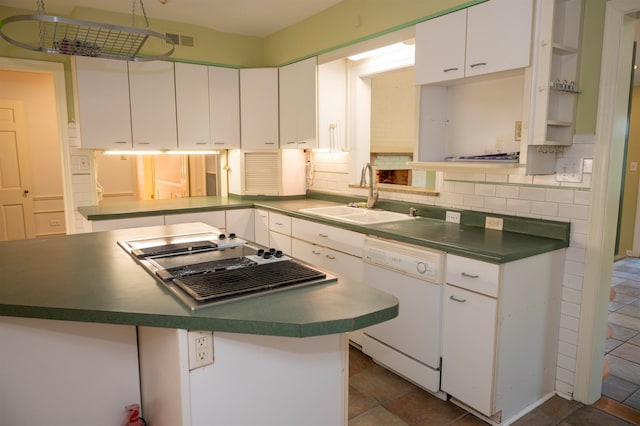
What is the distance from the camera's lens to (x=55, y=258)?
1992mm

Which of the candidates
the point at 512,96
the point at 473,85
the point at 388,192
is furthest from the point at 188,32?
the point at 512,96

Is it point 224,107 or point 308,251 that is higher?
point 224,107

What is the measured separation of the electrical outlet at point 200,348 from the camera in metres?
1.34

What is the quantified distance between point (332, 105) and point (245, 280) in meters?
2.64

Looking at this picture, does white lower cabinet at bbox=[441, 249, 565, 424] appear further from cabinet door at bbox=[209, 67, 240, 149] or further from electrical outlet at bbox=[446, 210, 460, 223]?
cabinet door at bbox=[209, 67, 240, 149]

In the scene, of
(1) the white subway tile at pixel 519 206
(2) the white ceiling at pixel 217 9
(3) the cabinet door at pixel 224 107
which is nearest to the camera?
(1) the white subway tile at pixel 519 206

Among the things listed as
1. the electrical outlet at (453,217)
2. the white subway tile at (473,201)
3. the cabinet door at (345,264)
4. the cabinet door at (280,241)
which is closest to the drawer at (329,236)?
the cabinet door at (345,264)

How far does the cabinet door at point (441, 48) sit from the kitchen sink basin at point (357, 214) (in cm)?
102

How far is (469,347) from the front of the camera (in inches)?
90.4

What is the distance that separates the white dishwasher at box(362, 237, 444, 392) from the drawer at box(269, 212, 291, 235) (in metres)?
1.08

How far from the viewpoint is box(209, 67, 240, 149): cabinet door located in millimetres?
4297

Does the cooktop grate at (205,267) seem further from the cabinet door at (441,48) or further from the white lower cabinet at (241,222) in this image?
the white lower cabinet at (241,222)


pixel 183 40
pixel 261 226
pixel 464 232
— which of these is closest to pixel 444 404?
pixel 464 232

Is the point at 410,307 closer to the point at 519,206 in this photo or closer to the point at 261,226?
the point at 519,206
